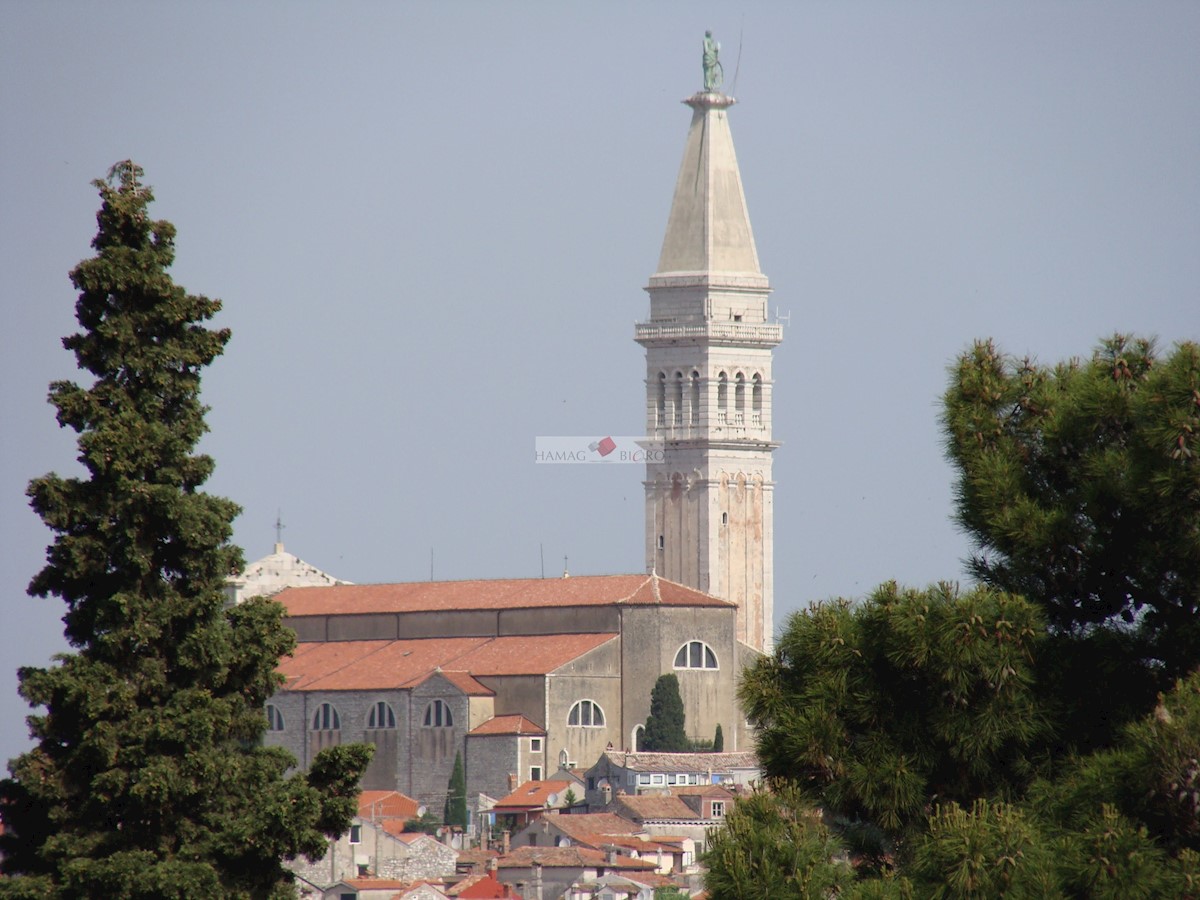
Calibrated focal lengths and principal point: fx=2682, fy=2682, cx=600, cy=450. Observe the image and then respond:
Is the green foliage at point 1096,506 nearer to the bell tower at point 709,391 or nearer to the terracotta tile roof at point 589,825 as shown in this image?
the terracotta tile roof at point 589,825

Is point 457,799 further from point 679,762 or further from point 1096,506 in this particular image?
point 1096,506

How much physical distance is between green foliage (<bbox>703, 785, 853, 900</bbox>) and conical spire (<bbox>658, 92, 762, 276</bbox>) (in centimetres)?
8001

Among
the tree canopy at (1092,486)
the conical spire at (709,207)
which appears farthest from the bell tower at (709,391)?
the tree canopy at (1092,486)

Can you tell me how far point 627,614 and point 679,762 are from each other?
719cm

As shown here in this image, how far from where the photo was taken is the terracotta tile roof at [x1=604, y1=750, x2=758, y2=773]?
74.8m

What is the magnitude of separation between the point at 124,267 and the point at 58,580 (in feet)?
7.47

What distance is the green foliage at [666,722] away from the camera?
3127 inches

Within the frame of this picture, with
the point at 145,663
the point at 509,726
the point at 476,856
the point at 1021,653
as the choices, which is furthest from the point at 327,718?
the point at 1021,653

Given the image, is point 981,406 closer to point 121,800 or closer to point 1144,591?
point 1144,591

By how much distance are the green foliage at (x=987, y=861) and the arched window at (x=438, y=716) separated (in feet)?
219

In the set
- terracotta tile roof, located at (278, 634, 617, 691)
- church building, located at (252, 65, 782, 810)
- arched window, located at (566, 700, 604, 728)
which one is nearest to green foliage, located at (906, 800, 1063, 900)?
church building, located at (252, 65, 782, 810)

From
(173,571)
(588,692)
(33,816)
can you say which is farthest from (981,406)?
(588,692)

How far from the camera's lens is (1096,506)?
1542cm

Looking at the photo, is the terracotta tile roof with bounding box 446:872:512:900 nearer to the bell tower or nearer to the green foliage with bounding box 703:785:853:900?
the bell tower
